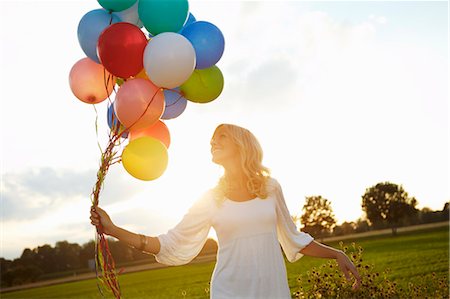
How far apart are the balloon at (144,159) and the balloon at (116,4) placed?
3.27 ft

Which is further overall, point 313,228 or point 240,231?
point 313,228

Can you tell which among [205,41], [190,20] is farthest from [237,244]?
[190,20]

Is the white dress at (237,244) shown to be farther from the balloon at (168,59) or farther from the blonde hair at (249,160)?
the balloon at (168,59)

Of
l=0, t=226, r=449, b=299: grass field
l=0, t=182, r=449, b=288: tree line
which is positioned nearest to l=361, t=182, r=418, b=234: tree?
l=0, t=182, r=449, b=288: tree line

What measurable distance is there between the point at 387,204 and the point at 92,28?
59.8 m

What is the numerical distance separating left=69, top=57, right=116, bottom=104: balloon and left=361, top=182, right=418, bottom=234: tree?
5904cm

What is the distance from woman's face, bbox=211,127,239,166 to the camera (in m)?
3.62

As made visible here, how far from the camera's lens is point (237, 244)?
343 centimetres

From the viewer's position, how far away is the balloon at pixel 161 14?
357 centimetres

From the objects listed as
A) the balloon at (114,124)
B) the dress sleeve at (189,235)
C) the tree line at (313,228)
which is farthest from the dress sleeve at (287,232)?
the tree line at (313,228)

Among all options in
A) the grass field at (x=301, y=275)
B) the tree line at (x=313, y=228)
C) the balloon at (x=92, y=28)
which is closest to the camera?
the balloon at (x=92, y=28)

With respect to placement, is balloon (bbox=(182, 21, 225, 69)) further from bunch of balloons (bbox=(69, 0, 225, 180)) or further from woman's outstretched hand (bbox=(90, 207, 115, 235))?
woman's outstretched hand (bbox=(90, 207, 115, 235))

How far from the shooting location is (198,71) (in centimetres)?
395

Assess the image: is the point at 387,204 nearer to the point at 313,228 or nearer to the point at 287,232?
the point at 313,228
